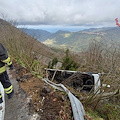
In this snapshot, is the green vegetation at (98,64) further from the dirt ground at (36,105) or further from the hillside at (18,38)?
the dirt ground at (36,105)

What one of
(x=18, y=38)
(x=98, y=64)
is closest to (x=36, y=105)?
(x=18, y=38)

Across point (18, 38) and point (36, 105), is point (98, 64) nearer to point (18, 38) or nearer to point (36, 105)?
point (36, 105)

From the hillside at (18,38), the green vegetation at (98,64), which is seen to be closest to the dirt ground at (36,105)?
the green vegetation at (98,64)

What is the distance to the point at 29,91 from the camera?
3.10 m

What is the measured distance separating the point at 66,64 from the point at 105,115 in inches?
333

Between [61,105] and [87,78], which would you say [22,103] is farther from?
[87,78]

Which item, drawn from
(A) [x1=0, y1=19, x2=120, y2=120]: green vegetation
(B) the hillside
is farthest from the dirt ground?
(B) the hillside

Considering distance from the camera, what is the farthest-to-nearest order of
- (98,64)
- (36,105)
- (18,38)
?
(98,64) < (18,38) < (36,105)

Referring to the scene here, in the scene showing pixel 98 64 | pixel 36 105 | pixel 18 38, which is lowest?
pixel 36 105

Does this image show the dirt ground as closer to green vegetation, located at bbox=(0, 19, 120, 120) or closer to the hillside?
green vegetation, located at bbox=(0, 19, 120, 120)

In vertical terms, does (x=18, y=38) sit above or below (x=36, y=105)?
above

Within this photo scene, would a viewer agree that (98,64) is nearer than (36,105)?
No

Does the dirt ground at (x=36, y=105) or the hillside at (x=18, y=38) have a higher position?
the hillside at (x=18, y=38)

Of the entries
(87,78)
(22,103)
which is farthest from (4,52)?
(87,78)
